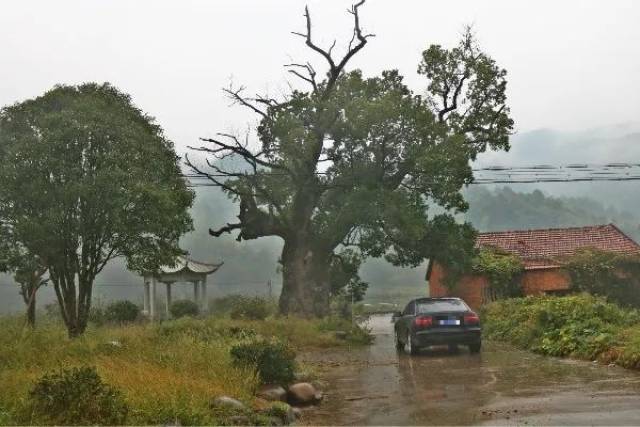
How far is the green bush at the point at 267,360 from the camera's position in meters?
11.3

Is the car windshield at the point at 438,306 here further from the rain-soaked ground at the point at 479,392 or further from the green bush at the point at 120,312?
the green bush at the point at 120,312

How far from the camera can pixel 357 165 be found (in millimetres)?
30172

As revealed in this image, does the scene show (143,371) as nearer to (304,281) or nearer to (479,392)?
(479,392)

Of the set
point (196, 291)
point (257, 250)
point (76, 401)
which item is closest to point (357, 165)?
point (196, 291)

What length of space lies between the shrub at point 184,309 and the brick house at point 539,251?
41.2 ft

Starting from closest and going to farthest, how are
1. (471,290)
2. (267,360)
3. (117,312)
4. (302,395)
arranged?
1. (302,395)
2. (267,360)
3. (117,312)
4. (471,290)

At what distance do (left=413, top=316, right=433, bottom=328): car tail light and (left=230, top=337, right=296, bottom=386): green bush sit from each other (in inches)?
276

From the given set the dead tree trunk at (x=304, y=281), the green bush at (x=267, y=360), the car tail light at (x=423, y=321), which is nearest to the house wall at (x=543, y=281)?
the dead tree trunk at (x=304, y=281)

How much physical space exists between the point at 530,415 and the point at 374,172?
21388 mm

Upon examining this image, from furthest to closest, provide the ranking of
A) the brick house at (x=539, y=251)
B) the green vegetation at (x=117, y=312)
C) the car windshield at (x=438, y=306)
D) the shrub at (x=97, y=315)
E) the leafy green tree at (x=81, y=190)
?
the brick house at (x=539, y=251) → the green vegetation at (x=117, y=312) → the shrub at (x=97, y=315) → the car windshield at (x=438, y=306) → the leafy green tree at (x=81, y=190)

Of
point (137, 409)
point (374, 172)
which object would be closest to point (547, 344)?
point (137, 409)

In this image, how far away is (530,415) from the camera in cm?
894

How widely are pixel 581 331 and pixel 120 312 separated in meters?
21.4

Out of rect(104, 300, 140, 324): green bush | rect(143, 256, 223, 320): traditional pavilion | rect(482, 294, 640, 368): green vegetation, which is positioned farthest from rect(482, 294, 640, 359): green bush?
rect(143, 256, 223, 320): traditional pavilion
